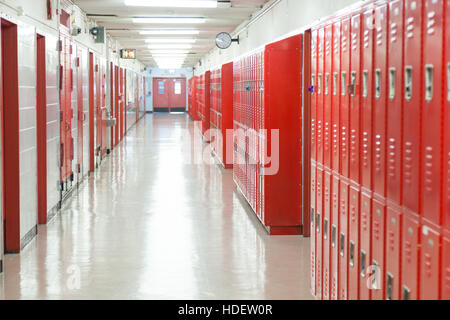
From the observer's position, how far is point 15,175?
607cm

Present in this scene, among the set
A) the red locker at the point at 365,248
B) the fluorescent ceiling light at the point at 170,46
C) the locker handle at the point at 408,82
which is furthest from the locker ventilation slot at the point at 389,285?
the fluorescent ceiling light at the point at 170,46

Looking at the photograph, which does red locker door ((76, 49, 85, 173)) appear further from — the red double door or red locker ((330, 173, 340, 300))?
the red double door

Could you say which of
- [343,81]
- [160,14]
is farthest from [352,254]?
[160,14]

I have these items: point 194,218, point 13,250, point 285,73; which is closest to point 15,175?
point 13,250

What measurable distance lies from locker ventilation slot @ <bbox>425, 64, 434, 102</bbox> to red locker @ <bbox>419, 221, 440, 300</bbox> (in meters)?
0.53

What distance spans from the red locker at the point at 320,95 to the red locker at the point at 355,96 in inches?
26.4

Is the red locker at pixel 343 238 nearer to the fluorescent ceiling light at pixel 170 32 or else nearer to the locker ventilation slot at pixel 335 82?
the locker ventilation slot at pixel 335 82

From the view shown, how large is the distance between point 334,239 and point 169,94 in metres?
35.9

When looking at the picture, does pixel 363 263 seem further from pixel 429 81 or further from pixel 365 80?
pixel 429 81

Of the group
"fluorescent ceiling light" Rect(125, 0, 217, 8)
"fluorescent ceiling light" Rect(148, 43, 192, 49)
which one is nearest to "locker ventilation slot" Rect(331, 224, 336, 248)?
"fluorescent ceiling light" Rect(125, 0, 217, 8)

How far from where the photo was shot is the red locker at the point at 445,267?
8.04 ft

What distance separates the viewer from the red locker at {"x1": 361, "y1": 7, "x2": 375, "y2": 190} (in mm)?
3293

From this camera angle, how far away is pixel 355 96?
11.7 ft
